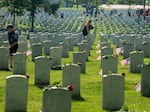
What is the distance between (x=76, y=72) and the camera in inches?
588

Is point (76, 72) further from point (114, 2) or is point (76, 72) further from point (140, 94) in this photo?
point (114, 2)

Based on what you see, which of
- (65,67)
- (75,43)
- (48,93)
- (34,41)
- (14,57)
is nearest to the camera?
(48,93)

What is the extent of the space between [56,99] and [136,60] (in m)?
9.06

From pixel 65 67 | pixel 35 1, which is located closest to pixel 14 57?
pixel 65 67

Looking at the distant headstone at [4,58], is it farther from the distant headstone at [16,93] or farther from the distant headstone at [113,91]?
the distant headstone at [113,91]

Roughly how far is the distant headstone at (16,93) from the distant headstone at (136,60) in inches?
307

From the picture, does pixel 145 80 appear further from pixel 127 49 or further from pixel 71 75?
pixel 127 49

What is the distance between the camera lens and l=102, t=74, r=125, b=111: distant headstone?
13.3 m

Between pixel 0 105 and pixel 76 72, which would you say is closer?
pixel 0 105

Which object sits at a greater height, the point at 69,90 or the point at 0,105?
the point at 69,90

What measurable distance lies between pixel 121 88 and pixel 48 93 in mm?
2533

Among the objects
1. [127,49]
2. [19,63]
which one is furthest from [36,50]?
[19,63]

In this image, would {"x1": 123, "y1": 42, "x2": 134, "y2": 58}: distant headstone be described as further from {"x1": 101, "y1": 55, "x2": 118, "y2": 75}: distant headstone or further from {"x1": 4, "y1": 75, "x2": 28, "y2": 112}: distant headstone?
{"x1": 4, "y1": 75, "x2": 28, "y2": 112}: distant headstone

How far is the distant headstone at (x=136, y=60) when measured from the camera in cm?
1991
